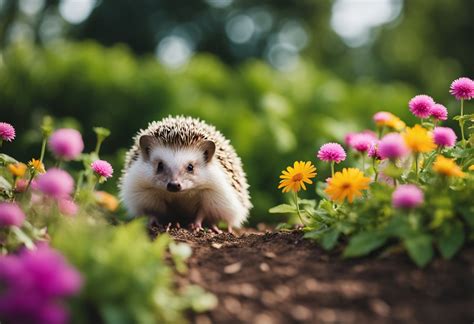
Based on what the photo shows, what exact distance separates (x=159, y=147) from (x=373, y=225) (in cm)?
251

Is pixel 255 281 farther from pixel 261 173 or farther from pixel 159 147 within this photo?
pixel 261 173

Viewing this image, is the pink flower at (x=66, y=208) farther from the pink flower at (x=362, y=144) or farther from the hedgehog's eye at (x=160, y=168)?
the pink flower at (x=362, y=144)

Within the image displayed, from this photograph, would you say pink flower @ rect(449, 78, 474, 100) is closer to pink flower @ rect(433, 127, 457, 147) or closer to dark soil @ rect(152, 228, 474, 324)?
pink flower @ rect(433, 127, 457, 147)

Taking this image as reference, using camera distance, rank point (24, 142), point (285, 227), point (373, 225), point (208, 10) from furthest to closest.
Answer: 1. point (208, 10)
2. point (24, 142)
3. point (285, 227)
4. point (373, 225)

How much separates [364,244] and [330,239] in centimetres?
34

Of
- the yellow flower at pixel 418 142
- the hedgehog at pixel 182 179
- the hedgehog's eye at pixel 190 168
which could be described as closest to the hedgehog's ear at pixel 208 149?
the hedgehog at pixel 182 179

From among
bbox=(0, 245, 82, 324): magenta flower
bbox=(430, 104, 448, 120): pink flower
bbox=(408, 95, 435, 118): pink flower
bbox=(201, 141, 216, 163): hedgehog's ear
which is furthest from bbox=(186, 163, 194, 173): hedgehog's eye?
bbox=(0, 245, 82, 324): magenta flower

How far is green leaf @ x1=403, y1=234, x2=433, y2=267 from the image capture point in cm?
339

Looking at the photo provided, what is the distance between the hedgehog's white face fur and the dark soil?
155cm

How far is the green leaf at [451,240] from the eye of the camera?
3.45 meters

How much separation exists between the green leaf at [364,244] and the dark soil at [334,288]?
0.30ft

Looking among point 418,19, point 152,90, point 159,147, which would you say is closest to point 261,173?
point 152,90

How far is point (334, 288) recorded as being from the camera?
333cm

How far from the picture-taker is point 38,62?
38.5 feet
